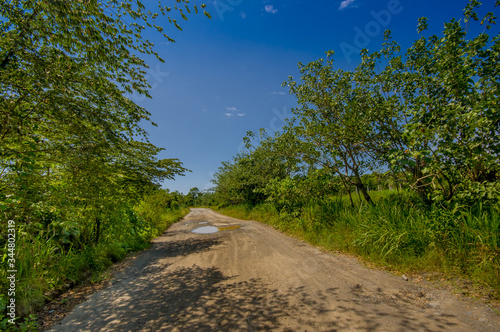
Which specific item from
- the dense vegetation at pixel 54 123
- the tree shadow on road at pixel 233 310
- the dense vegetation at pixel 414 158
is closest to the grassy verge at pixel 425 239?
the dense vegetation at pixel 414 158

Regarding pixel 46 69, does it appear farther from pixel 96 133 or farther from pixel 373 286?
pixel 373 286

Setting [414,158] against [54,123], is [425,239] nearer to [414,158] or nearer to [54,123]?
[414,158]

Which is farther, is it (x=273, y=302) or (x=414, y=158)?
(x=414, y=158)

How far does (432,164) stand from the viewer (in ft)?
13.7

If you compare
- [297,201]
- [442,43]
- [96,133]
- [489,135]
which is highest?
[442,43]

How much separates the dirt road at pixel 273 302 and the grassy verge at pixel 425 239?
568 mm

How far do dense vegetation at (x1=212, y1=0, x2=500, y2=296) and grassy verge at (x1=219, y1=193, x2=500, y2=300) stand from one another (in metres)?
0.02

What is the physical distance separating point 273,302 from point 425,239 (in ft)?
11.7

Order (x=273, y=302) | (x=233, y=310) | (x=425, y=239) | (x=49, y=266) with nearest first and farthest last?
(x=233, y=310) → (x=273, y=302) → (x=49, y=266) → (x=425, y=239)

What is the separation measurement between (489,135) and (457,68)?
1.37 meters

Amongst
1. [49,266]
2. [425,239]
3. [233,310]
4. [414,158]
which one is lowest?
[233,310]

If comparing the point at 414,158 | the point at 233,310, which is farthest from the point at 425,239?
the point at 233,310

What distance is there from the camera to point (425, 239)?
4.32 meters

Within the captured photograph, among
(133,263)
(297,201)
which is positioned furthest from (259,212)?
(133,263)
